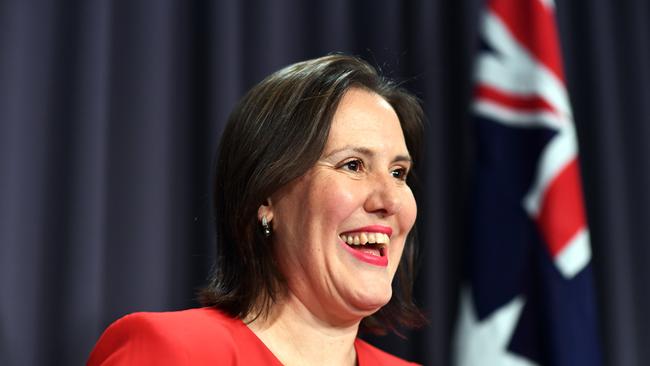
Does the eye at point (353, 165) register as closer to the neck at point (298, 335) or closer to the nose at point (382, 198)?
the nose at point (382, 198)

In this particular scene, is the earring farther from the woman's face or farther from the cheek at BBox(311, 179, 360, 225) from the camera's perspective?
the cheek at BBox(311, 179, 360, 225)

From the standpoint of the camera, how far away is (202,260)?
2.19 metres

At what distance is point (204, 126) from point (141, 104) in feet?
0.60

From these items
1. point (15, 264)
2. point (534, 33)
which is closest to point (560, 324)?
point (534, 33)

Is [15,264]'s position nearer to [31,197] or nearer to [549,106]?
[31,197]

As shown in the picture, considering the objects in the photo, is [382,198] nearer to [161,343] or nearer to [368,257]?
[368,257]

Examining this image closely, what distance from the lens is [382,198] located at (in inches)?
64.9

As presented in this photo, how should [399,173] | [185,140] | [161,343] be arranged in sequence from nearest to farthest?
[161,343] < [399,173] < [185,140]

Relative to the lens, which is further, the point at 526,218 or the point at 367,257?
the point at 526,218

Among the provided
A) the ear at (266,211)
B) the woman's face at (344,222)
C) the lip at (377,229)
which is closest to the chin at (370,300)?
the woman's face at (344,222)

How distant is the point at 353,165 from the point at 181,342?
0.47 metres

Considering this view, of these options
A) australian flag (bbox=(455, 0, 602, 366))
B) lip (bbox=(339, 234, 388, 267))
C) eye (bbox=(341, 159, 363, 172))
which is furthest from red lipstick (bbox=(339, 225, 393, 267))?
australian flag (bbox=(455, 0, 602, 366))

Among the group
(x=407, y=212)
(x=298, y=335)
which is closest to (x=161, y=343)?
(x=298, y=335)

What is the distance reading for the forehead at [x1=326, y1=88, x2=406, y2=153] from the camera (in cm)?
166
